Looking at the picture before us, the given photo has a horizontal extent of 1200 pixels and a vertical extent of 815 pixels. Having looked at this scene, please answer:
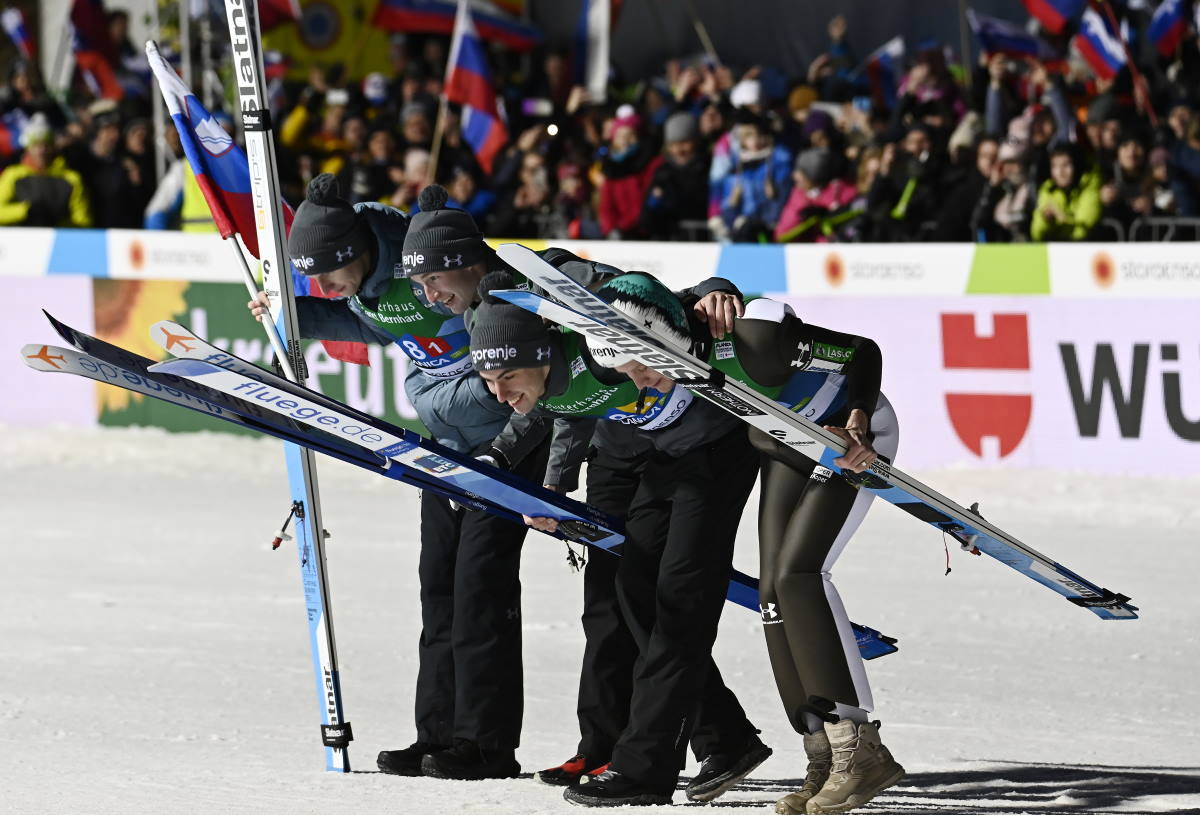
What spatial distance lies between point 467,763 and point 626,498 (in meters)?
0.93

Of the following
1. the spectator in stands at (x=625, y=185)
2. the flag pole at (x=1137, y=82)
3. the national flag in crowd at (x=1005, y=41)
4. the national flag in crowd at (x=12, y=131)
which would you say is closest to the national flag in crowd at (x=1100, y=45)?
the flag pole at (x=1137, y=82)

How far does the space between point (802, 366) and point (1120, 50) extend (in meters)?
9.63

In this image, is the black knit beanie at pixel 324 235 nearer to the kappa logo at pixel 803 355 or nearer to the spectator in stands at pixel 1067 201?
the kappa logo at pixel 803 355

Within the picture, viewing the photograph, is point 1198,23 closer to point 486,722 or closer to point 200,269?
point 200,269

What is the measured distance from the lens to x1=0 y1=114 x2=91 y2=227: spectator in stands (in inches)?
580

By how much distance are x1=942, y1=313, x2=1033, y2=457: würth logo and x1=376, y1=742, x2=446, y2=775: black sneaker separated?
563cm

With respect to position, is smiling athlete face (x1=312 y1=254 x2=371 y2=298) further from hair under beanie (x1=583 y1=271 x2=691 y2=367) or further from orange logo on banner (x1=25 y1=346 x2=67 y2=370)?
hair under beanie (x1=583 y1=271 x2=691 y2=367)

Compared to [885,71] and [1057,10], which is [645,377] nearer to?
[1057,10]

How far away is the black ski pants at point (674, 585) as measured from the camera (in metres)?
5.03

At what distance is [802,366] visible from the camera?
4848 millimetres

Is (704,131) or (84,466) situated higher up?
(704,131)

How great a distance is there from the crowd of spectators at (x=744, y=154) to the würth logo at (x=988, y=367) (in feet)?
3.71

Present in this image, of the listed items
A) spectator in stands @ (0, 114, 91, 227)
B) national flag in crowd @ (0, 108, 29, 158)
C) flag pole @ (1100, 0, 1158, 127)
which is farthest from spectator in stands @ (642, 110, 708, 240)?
national flag in crowd @ (0, 108, 29, 158)

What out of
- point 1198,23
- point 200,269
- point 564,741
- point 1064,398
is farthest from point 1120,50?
point 564,741
